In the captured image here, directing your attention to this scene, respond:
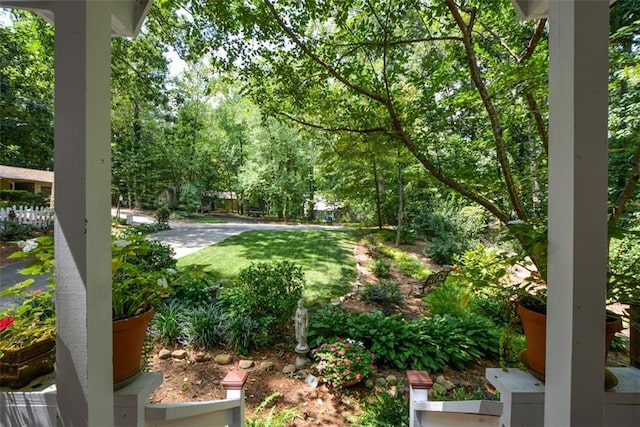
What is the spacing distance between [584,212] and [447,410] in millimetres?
966

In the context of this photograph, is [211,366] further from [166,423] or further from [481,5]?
[481,5]

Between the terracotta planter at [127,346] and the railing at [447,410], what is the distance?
118cm

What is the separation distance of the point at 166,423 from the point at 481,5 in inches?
131

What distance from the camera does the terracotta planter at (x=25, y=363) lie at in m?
0.70

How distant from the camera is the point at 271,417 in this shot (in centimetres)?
190

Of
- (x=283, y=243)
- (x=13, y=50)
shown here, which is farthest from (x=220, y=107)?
(x=13, y=50)

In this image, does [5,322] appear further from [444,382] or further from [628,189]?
[444,382]

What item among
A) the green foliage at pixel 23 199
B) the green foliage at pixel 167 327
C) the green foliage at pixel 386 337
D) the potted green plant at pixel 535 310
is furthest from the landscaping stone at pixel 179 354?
the green foliage at pixel 23 199

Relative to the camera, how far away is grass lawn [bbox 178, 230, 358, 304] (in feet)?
16.1

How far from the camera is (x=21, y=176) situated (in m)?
3.25

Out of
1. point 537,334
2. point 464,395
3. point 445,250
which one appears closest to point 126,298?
point 537,334

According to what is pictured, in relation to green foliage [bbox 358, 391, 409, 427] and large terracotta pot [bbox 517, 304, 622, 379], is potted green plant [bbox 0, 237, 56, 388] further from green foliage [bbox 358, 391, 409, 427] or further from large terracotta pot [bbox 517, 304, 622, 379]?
green foliage [bbox 358, 391, 409, 427]

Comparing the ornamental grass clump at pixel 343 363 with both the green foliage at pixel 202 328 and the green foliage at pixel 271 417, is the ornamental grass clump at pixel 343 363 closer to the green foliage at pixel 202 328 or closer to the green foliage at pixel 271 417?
the green foliage at pixel 271 417

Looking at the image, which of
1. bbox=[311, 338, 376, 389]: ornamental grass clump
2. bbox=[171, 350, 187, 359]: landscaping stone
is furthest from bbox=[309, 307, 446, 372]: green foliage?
bbox=[171, 350, 187, 359]: landscaping stone
